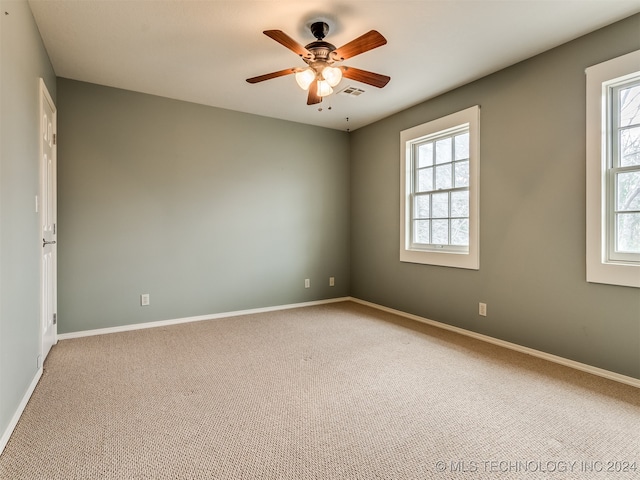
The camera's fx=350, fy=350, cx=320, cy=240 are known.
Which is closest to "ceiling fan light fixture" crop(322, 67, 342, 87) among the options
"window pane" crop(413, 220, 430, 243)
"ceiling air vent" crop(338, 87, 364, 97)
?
"ceiling air vent" crop(338, 87, 364, 97)

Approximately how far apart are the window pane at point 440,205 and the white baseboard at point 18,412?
3866 millimetres

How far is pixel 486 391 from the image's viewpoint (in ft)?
7.59

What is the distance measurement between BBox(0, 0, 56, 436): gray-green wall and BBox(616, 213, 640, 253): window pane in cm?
382

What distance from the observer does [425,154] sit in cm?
420

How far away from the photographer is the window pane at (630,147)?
247 cm

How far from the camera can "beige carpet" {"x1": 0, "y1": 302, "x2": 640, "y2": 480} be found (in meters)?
1.57

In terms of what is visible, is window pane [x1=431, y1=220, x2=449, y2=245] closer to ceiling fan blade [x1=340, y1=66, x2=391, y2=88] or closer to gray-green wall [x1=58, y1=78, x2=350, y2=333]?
gray-green wall [x1=58, y1=78, x2=350, y2=333]

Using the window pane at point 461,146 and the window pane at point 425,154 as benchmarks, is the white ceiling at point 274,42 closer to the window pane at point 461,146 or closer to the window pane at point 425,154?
the window pane at point 461,146

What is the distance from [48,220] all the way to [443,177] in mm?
3894

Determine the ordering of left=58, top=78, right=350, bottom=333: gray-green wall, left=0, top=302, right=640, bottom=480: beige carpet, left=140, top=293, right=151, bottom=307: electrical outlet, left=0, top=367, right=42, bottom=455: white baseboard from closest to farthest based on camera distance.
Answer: left=0, top=302, right=640, bottom=480: beige carpet
left=0, top=367, right=42, bottom=455: white baseboard
left=58, top=78, right=350, bottom=333: gray-green wall
left=140, top=293, right=151, bottom=307: electrical outlet

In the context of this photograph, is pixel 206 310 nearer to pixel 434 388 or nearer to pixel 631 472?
pixel 434 388

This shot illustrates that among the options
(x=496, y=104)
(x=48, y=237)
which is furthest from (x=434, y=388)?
(x=48, y=237)

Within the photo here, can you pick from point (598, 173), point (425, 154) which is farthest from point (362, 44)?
point (425, 154)

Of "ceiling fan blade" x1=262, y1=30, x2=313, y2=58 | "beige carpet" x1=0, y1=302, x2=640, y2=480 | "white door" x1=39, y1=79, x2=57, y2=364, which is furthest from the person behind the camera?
"white door" x1=39, y1=79, x2=57, y2=364
